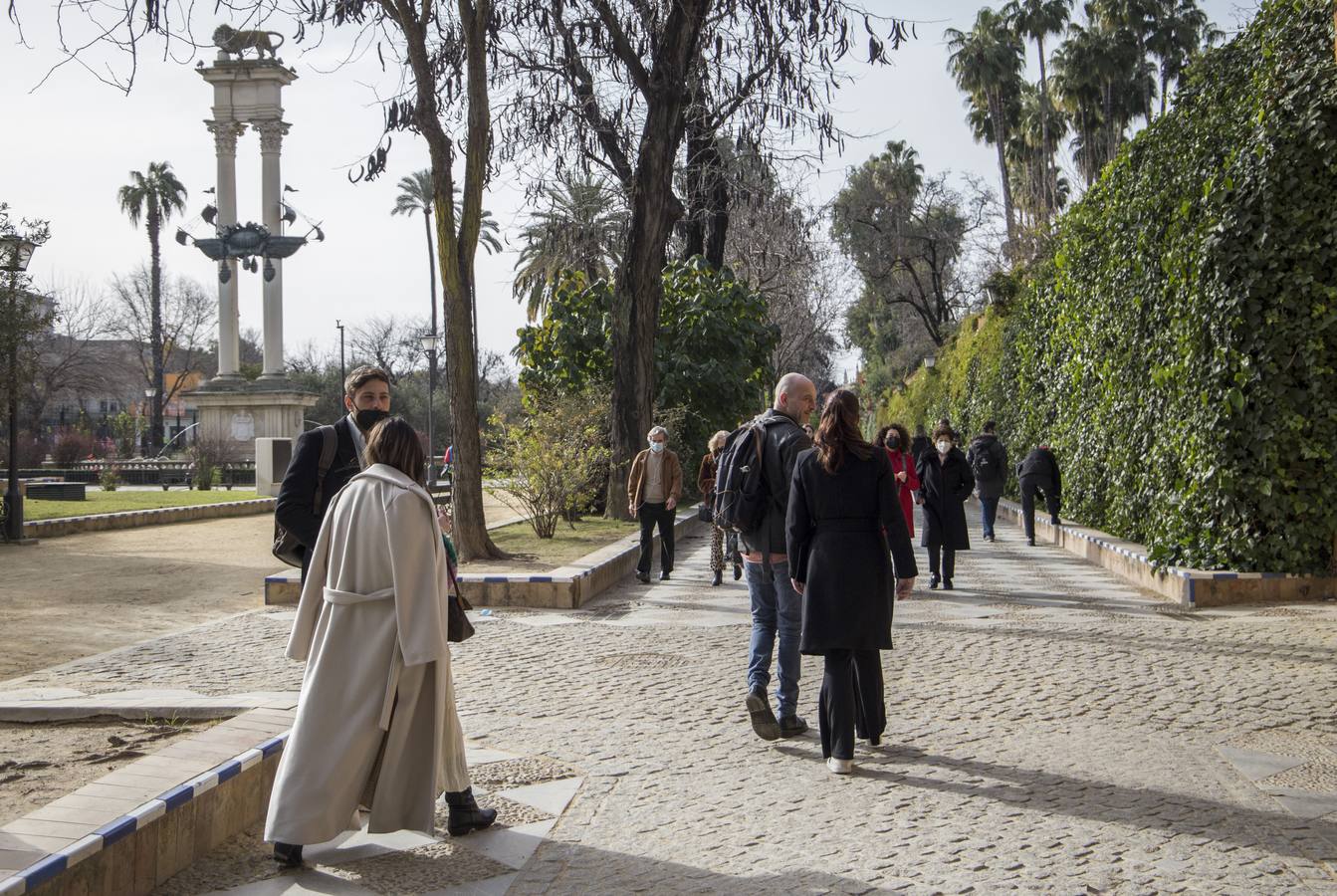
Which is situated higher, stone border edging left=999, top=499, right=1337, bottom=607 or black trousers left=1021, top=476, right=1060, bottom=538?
black trousers left=1021, top=476, right=1060, bottom=538

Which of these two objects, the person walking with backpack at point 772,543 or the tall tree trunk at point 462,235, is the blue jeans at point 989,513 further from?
the person walking with backpack at point 772,543

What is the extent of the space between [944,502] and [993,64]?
41.0 metres

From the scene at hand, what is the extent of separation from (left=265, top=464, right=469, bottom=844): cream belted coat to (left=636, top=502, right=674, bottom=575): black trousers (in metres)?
9.74

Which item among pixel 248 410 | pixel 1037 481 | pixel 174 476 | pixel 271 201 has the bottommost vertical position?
pixel 1037 481

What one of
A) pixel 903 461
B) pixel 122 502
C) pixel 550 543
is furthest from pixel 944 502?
pixel 122 502

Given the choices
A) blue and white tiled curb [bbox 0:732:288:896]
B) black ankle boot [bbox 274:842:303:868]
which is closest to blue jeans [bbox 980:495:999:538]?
blue and white tiled curb [bbox 0:732:288:896]

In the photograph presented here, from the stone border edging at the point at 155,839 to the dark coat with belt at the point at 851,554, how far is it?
2.48 meters

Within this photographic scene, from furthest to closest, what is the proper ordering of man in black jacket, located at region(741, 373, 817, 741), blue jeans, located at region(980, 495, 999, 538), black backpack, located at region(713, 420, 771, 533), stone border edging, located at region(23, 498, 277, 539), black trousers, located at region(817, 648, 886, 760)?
stone border edging, located at region(23, 498, 277, 539)
blue jeans, located at region(980, 495, 999, 538)
black backpack, located at region(713, 420, 771, 533)
man in black jacket, located at region(741, 373, 817, 741)
black trousers, located at region(817, 648, 886, 760)

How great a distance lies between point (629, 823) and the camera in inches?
213

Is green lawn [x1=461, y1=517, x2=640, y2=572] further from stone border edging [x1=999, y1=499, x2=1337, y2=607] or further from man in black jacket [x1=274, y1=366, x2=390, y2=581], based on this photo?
A: man in black jacket [x1=274, y1=366, x2=390, y2=581]

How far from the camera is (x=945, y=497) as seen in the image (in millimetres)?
14164

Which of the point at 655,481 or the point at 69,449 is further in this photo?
the point at 69,449

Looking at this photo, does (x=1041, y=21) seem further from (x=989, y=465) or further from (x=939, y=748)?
(x=939, y=748)

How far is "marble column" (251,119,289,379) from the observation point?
147ft
